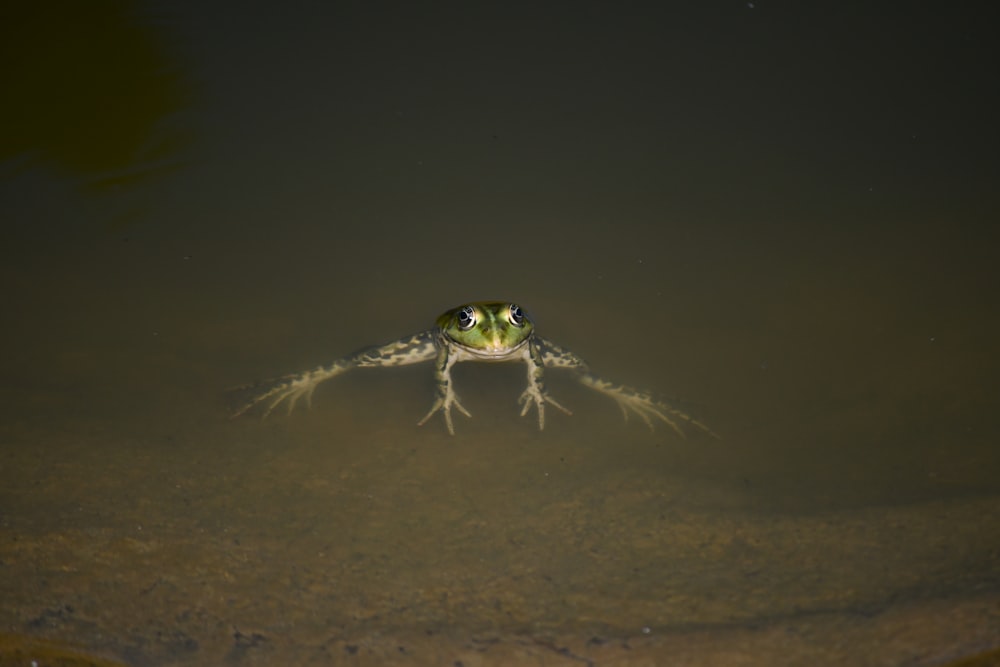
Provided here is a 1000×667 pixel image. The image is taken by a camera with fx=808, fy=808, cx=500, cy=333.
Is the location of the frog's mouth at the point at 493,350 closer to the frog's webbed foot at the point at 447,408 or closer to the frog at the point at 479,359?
the frog at the point at 479,359

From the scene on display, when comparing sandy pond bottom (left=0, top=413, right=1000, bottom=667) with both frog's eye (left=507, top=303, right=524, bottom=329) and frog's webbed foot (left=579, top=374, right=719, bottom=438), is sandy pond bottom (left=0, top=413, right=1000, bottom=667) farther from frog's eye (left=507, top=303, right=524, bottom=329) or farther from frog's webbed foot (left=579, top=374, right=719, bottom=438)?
frog's eye (left=507, top=303, right=524, bottom=329)

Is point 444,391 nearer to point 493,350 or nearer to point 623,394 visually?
point 493,350

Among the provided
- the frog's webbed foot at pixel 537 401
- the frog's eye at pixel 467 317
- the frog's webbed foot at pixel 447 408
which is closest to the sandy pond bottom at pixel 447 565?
the frog's webbed foot at pixel 447 408

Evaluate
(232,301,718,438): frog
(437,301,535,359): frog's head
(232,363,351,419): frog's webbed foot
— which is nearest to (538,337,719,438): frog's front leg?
(232,301,718,438): frog

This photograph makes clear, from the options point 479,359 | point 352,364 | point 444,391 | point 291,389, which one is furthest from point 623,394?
point 291,389

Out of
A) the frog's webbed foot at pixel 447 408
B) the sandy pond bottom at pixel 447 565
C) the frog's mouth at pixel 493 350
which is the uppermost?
the frog's mouth at pixel 493 350

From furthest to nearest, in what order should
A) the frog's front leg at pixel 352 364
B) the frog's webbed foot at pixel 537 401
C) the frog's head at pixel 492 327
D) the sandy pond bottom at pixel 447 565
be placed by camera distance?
the frog's front leg at pixel 352 364
the frog's webbed foot at pixel 537 401
the frog's head at pixel 492 327
the sandy pond bottom at pixel 447 565

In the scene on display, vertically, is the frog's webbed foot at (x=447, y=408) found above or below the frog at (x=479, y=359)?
below

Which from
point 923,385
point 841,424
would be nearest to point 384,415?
point 841,424
